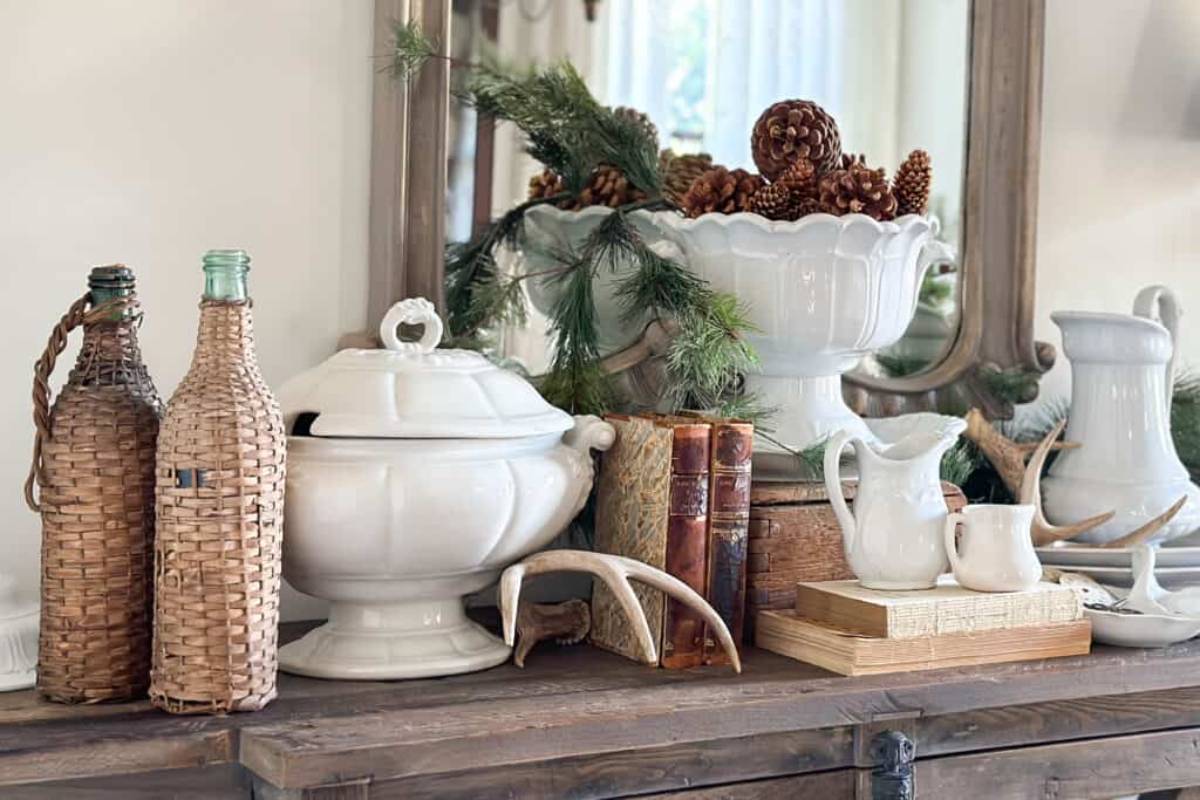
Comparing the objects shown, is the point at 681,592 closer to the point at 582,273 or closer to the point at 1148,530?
the point at 582,273

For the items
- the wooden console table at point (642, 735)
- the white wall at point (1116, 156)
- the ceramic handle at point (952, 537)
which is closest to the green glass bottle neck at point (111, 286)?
the wooden console table at point (642, 735)

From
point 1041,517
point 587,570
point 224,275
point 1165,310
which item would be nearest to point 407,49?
point 224,275

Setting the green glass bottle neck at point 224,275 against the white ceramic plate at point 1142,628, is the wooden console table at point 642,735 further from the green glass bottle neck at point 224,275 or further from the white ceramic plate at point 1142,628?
the green glass bottle neck at point 224,275

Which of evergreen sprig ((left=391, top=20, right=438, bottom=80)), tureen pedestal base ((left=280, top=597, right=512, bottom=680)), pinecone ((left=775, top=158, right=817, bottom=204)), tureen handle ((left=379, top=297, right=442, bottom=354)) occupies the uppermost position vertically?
evergreen sprig ((left=391, top=20, right=438, bottom=80))

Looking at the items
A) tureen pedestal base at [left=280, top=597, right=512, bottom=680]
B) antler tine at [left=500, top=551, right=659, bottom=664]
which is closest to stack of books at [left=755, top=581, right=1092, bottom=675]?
antler tine at [left=500, top=551, right=659, bottom=664]

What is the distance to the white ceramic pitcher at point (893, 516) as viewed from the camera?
3.67 feet

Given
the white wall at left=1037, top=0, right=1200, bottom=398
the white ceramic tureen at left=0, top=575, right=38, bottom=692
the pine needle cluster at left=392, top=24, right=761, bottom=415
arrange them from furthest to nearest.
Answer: the white wall at left=1037, top=0, right=1200, bottom=398 → the pine needle cluster at left=392, top=24, right=761, bottom=415 → the white ceramic tureen at left=0, top=575, right=38, bottom=692

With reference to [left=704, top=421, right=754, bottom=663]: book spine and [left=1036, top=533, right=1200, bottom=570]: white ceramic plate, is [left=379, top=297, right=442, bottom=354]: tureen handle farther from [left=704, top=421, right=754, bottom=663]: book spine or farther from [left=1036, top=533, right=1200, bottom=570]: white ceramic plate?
[left=1036, top=533, right=1200, bottom=570]: white ceramic plate

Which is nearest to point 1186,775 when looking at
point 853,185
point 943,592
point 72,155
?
point 943,592

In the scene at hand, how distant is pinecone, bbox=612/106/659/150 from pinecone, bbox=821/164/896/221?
0.19 meters

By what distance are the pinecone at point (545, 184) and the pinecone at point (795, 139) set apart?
18 cm

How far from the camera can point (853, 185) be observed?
48.0 inches

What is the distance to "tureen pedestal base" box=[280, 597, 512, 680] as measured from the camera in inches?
40.4

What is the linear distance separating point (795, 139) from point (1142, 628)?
51cm
